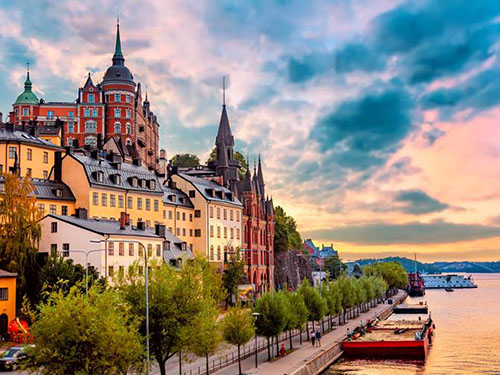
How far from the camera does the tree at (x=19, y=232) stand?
7206cm

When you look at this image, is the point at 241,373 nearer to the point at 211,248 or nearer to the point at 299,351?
the point at 299,351

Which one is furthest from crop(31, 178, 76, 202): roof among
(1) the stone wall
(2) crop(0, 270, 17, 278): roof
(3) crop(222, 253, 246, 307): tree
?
(1) the stone wall

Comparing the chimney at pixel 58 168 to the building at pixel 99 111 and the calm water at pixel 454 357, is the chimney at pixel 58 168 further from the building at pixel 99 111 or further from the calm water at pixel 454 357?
the building at pixel 99 111

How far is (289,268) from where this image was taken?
563 feet

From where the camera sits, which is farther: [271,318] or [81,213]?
[81,213]

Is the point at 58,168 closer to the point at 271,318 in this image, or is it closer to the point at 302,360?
the point at 271,318

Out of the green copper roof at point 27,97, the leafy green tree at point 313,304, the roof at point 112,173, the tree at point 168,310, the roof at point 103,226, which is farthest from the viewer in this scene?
the green copper roof at point 27,97

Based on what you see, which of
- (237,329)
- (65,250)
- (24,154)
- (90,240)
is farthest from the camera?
(24,154)

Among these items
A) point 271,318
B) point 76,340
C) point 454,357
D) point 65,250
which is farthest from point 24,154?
point 76,340

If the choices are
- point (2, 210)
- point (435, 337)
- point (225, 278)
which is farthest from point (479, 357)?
point (2, 210)

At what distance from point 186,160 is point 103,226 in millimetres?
109590

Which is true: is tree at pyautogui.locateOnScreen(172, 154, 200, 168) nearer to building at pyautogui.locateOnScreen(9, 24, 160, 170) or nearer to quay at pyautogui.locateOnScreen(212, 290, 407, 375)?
building at pyautogui.locateOnScreen(9, 24, 160, 170)

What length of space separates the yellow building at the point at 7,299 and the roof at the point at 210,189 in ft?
168

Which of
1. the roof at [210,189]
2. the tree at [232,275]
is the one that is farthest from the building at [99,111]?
the tree at [232,275]
